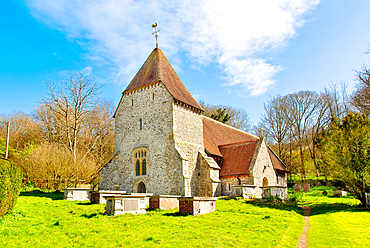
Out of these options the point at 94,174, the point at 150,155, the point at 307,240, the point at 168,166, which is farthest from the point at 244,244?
the point at 94,174

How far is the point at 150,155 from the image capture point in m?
17.8

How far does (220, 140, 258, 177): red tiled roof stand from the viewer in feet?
64.5

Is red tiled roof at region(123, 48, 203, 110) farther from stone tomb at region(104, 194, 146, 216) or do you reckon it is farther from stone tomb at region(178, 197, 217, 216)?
stone tomb at region(104, 194, 146, 216)

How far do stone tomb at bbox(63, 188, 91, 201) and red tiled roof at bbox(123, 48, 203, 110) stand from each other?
26.4ft

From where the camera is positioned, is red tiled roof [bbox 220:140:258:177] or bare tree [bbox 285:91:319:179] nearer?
red tiled roof [bbox 220:140:258:177]

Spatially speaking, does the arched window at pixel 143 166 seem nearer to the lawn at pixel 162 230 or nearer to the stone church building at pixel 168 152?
the stone church building at pixel 168 152

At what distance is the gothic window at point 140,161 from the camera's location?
18.0m

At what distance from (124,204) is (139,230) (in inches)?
95.7

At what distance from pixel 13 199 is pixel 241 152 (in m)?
16.0

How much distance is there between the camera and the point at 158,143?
57.9 ft

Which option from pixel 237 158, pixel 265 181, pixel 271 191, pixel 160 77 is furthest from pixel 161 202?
pixel 265 181

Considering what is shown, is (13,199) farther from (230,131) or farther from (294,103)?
(294,103)

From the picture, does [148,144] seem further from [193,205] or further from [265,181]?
[265,181]

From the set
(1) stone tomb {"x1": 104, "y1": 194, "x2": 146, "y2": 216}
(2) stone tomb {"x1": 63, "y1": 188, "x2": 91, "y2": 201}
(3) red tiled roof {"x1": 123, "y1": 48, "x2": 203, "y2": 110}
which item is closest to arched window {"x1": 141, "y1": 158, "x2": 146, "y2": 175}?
(2) stone tomb {"x1": 63, "y1": 188, "x2": 91, "y2": 201}
